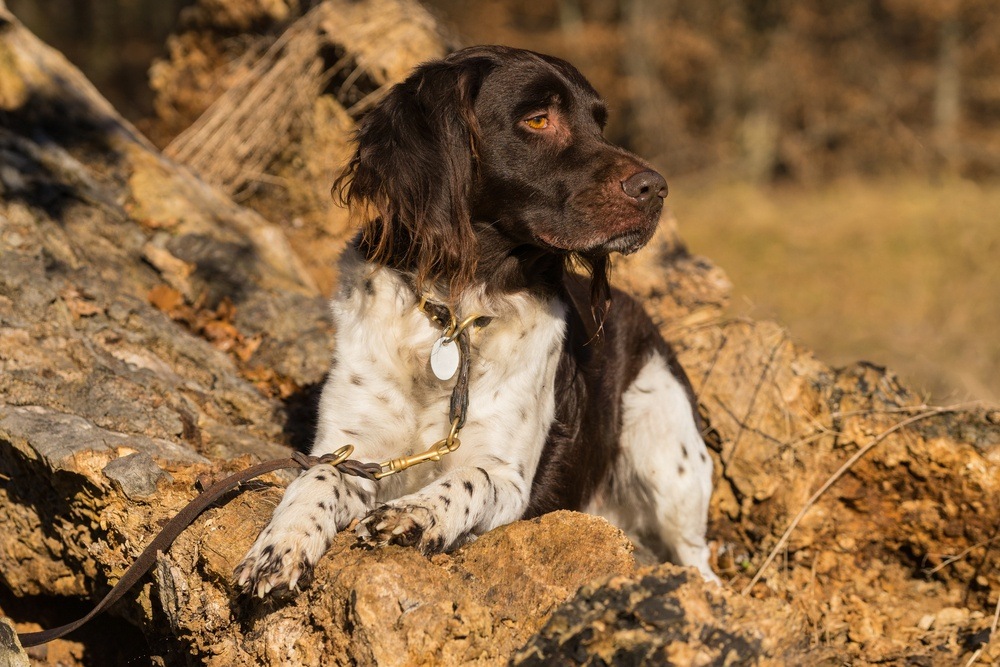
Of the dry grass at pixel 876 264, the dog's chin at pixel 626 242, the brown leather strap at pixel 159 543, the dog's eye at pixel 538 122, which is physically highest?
the dog's eye at pixel 538 122

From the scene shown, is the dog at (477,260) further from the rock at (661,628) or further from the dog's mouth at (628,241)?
the rock at (661,628)

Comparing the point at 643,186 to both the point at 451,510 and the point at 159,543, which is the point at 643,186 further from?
the point at 159,543

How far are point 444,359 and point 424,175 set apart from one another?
554 mm

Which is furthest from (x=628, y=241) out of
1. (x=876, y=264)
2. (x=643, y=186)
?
(x=876, y=264)

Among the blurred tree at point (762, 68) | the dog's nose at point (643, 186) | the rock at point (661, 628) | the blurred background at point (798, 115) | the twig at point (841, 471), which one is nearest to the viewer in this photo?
the rock at point (661, 628)

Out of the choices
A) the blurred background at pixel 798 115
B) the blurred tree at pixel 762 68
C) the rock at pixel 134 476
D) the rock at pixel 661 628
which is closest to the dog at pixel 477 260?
the rock at pixel 134 476

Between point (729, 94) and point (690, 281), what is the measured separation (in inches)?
555

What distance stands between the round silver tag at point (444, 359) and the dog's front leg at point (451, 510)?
29cm

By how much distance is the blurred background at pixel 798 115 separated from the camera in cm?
1117

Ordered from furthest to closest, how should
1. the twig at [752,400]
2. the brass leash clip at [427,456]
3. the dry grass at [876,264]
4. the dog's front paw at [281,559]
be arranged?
the dry grass at [876,264] → the twig at [752,400] → the brass leash clip at [427,456] → the dog's front paw at [281,559]

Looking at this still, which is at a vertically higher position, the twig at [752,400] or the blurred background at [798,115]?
the twig at [752,400]

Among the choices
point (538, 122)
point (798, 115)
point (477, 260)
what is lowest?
point (798, 115)

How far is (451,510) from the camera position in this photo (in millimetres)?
2656

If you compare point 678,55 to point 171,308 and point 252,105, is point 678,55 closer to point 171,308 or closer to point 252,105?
point 252,105
